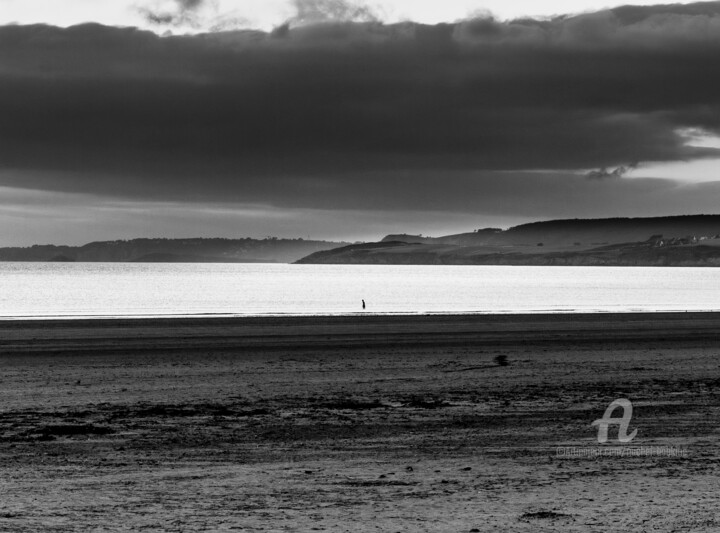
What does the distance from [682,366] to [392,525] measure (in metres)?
18.5

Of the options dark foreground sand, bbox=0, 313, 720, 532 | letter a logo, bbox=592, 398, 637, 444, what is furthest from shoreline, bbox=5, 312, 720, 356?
letter a logo, bbox=592, 398, 637, 444

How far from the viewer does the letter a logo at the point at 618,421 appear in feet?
44.2

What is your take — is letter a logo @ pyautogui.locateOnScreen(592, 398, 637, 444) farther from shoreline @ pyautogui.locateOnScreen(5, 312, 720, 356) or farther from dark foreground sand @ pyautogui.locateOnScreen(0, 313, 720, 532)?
shoreline @ pyautogui.locateOnScreen(5, 312, 720, 356)

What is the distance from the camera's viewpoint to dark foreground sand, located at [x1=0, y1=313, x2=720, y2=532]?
8992 mm

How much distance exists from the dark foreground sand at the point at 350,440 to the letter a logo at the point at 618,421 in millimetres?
176

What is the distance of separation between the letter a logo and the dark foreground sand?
176 millimetres

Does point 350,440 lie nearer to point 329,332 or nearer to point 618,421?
point 618,421

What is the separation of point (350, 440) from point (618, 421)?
4.69 meters

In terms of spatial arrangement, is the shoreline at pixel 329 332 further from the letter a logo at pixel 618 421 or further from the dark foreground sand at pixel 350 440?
the letter a logo at pixel 618 421

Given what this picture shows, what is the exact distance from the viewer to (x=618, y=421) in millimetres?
15094

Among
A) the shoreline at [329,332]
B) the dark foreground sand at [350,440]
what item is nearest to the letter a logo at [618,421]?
the dark foreground sand at [350,440]

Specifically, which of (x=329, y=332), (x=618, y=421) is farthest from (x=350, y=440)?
(x=329, y=332)

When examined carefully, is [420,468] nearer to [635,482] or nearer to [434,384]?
[635,482]

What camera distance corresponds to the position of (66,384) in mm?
20688
